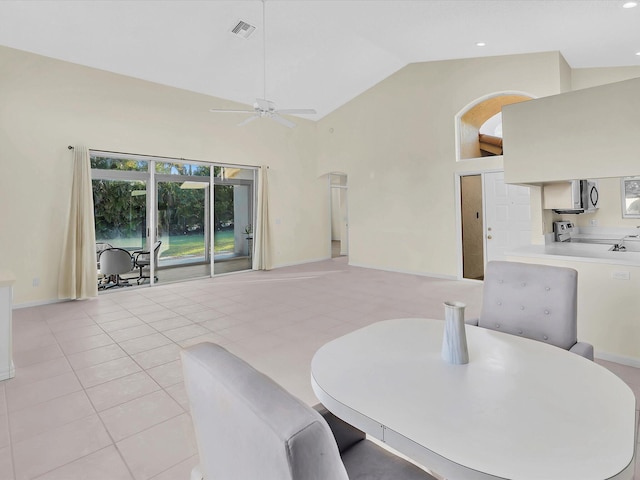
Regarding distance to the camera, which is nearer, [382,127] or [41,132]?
[41,132]

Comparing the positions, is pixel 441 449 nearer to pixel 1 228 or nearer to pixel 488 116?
→ pixel 1 228

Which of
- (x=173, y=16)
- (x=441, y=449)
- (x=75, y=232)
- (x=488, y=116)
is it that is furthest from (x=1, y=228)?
(x=488, y=116)

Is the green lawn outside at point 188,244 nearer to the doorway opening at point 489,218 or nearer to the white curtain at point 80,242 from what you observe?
the white curtain at point 80,242

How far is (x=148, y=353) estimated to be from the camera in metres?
3.21

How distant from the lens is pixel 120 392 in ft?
8.25

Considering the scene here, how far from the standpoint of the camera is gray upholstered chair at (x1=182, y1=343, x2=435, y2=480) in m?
0.53

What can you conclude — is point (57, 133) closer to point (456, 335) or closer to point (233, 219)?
point (233, 219)

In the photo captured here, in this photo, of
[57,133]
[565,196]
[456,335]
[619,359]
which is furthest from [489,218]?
[57,133]

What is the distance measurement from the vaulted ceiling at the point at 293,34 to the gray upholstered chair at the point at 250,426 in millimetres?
4802

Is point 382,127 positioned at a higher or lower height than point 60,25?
lower

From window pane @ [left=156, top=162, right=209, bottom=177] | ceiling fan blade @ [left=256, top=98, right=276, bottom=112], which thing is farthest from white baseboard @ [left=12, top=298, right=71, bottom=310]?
ceiling fan blade @ [left=256, top=98, right=276, bottom=112]

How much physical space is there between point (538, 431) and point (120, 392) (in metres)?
2.69

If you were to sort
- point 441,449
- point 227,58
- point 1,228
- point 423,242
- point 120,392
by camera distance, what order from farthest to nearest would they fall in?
point 423,242
point 227,58
point 1,228
point 120,392
point 441,449

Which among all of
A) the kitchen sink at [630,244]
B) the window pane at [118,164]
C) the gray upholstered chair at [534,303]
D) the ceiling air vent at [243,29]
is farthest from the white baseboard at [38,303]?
the kitchen sink at [630,244]
